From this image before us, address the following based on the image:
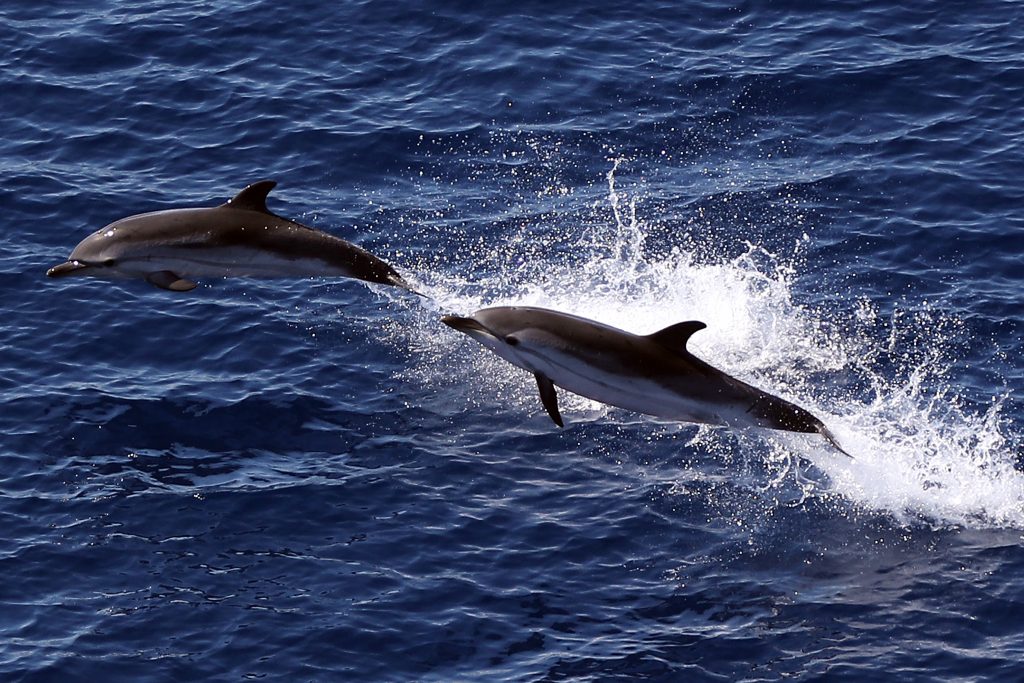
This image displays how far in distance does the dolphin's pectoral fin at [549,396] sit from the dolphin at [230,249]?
2.46m

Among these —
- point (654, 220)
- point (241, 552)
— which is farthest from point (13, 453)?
point (654, 220)

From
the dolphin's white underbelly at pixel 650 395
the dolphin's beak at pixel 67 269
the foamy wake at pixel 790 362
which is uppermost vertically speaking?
the dolphin's beak at pixel 67 269

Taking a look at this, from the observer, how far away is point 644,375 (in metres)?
19.8

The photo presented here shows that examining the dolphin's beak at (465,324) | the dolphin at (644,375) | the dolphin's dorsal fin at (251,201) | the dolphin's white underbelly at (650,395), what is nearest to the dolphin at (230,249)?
the dolphin's dorsal fin at (251,201)

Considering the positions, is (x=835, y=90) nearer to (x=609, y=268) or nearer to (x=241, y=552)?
(x=609, y=268)

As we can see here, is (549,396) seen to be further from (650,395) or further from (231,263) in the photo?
(231,263)

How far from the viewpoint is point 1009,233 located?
26812mm

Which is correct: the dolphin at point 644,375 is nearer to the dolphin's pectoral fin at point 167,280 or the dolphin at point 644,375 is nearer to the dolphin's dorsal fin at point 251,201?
the dolphin's dorsal fin at point 251,201

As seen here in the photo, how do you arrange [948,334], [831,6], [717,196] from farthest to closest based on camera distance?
1. [831,6]
2. [717,196]
3. [948,334]

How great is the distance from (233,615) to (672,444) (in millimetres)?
6238

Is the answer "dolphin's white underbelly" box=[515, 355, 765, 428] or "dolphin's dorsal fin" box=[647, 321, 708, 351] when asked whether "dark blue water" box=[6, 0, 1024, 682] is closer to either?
"dolphin's white underbelly" box=[515, 355, 765, 428]

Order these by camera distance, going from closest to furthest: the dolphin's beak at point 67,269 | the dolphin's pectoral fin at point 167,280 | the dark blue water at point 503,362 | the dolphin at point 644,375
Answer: the dark blue water at point 503,362 < the dolphin at point 644,375 < the dolphin's pectoral fin at point 167,280 < the dolphin's beak at point 67,269

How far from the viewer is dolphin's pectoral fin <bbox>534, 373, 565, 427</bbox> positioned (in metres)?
19.8

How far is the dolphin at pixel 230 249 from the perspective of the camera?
2148 cm
